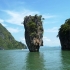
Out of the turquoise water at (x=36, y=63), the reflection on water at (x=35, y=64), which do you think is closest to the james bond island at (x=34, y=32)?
the turquoise water at (x=36, y=63)

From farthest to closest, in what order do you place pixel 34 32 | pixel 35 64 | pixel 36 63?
pixel 34 32 → pixel 36 63 → pixel 35 64

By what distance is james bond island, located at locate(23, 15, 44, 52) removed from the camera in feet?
262

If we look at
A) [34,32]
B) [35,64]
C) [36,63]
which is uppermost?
[34,32]

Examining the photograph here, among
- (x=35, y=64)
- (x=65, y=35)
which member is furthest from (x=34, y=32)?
(x=35, y=64)

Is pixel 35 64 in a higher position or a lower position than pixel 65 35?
lower

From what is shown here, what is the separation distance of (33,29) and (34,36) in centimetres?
252

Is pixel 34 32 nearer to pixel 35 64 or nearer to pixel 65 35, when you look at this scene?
pixel 65 35

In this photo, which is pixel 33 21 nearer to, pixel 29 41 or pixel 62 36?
pixel 29 41

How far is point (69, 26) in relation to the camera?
97.6 metres

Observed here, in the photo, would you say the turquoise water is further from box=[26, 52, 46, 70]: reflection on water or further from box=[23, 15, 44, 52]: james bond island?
box=[23, 15, 44, 52]: james bond island

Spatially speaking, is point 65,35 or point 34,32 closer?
point 34,32

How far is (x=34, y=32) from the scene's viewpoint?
8012 centimetres

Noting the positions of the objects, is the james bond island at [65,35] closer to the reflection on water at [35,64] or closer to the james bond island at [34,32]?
the james bond island at [34,32]

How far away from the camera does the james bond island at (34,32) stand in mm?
79938
